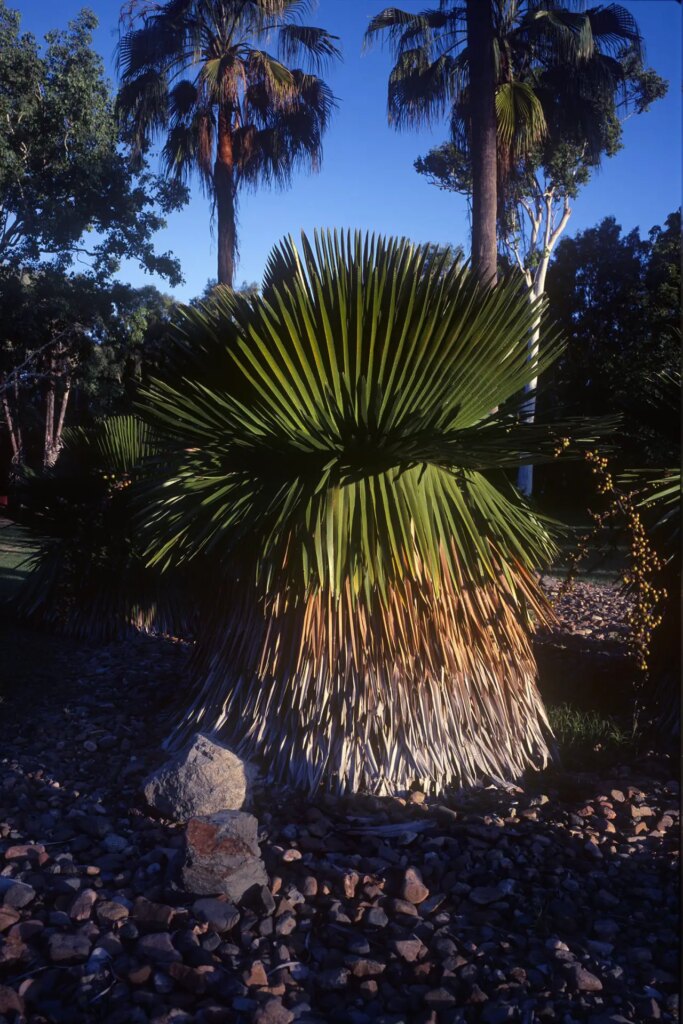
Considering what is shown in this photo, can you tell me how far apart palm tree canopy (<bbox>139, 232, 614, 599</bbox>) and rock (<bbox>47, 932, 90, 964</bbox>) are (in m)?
1.53

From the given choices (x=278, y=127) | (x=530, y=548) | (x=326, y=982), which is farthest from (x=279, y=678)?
(x=278, y=127)

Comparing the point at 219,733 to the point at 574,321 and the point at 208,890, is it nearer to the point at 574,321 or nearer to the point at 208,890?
the point at 208,890

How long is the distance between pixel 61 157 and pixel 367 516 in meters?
18.5

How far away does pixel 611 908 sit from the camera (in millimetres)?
Answer: 3100

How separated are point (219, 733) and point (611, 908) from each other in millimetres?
1962

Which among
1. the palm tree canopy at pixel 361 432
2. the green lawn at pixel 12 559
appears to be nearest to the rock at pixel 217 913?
the palm tree canopy at pixel 361 432

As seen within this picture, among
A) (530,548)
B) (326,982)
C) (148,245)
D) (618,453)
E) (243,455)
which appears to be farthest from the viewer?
(148,245)

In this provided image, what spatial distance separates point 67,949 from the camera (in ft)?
8.86

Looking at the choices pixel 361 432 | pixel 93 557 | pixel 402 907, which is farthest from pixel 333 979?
pixel 93 557

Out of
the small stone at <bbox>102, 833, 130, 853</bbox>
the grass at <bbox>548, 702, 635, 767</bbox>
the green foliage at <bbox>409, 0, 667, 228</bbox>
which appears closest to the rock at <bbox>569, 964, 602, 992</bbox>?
the small stone at <bbox>102, 833, 130, 853</bbox>

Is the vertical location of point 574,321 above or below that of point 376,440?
above

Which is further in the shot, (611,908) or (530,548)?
(530,548)

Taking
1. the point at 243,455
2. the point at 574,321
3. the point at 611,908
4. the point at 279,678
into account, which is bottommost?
the point at 611,908

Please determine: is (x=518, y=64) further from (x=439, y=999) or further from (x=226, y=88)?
(x=439, y=999)
